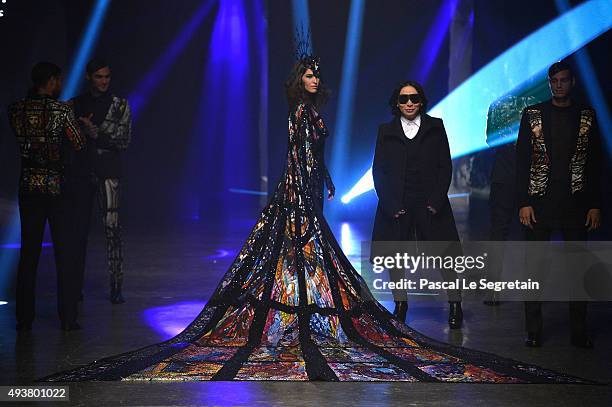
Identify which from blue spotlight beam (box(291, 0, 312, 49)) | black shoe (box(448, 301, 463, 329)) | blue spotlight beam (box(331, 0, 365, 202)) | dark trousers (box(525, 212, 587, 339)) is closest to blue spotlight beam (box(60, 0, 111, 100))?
blue spotlight beam (box(291, 0, 312, 49))

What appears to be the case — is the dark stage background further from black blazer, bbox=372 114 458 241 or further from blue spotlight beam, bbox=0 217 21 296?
black blazer, bbox=372 114 458 241

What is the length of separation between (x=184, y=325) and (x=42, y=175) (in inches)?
53.6

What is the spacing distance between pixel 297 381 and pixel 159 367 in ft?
2.52

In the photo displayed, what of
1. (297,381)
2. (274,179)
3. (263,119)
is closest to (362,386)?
(297,381)

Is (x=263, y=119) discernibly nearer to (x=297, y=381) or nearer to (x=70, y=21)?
(x=70, y=21)

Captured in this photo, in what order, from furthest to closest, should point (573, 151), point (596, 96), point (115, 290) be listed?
point (596, 96)
point (115, 290)
point (573, 151)

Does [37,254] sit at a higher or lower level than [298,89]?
lower

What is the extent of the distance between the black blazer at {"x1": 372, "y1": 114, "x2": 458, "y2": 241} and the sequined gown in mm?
433

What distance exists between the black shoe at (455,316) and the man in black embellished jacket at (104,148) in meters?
2.61

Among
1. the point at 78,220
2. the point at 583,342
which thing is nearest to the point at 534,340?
the point at 583,342

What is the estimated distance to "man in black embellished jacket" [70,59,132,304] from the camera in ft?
23.4

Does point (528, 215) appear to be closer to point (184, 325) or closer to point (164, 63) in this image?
point (184, 325)

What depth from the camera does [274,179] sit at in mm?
15516

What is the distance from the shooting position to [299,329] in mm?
5820
